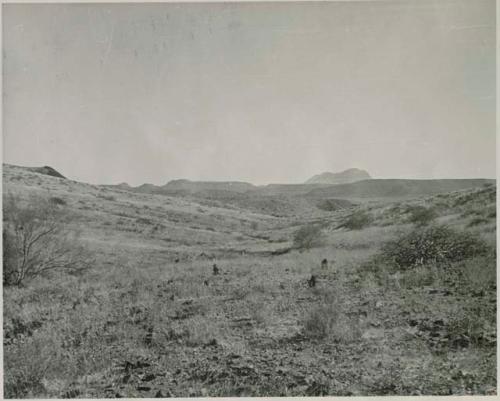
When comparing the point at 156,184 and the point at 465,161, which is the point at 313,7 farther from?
the point at 156,184

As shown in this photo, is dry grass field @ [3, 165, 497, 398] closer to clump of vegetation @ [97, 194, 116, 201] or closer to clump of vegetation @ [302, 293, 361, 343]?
clump of vegetation @ [302, 293, 361, 343]

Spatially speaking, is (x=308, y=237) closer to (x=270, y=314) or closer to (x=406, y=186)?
(x=406, y=186)

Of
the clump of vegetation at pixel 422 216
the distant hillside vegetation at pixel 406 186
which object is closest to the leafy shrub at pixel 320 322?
the clump of vegetation at pixel 422 216

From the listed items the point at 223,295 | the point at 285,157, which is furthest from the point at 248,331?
the point at 285,157

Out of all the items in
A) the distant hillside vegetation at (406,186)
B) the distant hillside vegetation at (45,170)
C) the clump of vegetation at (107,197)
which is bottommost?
the clump of vegetation at (107,197)

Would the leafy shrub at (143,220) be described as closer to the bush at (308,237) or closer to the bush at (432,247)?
the bush at (308,237)

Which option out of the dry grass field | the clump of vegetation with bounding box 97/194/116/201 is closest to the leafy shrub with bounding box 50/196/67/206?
the dry grass field

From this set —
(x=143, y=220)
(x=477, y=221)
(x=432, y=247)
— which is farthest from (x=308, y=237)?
(x=143, y=220)
